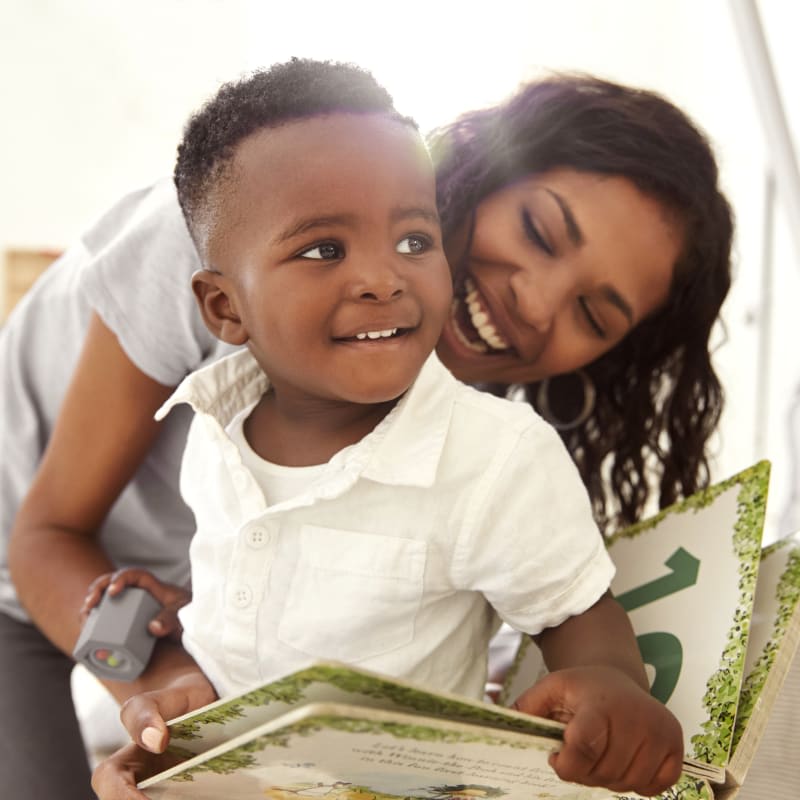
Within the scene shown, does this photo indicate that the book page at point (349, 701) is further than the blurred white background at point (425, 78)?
No

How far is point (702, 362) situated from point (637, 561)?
1.07 feet

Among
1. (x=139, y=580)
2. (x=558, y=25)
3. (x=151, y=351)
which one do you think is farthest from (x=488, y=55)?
(x=139, y=580)

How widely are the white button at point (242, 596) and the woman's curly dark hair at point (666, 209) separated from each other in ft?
1.28

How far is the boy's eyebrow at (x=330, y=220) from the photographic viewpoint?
55 cm

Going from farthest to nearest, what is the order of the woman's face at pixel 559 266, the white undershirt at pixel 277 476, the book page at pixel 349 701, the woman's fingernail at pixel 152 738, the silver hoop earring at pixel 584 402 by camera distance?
the silver hoop earring at pixel 584 402 → the woman's face at pixel 559 266 → the white undershirt at pixel 277 476 → the woman's fingernail at pixel 152 738 → the book page at pixel 349 701

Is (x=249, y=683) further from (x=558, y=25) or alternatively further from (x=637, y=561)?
(x=558, y=25)

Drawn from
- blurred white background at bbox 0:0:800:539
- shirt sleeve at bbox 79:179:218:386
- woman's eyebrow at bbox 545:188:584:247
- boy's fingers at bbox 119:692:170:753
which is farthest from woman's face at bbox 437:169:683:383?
boy's fingers at bbox 119:692:170:753

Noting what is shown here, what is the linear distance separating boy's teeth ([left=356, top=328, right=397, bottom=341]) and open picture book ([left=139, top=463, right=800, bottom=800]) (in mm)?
212

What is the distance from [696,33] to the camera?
2.42 meters

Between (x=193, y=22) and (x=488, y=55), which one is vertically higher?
(x=193, y=22)

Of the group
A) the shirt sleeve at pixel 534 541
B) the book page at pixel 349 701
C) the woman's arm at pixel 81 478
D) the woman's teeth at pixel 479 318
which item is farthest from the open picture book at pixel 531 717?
the woman's arm at pixel 81 478

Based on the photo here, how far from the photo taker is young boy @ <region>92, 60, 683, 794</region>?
0.55 metres

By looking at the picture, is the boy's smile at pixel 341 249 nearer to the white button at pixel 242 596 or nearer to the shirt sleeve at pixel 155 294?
the white button at pixel 242 596

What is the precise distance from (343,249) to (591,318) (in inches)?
14.4
